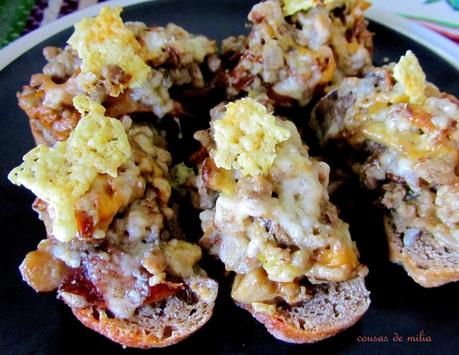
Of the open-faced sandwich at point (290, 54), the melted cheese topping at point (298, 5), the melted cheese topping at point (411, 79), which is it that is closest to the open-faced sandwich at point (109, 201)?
the open-faced sandwich at point (290, 54)

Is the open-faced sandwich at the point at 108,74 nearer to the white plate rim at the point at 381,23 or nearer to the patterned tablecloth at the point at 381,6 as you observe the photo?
the white plate rim at the point at 381,23

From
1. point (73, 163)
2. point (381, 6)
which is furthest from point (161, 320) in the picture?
point (381, 6)

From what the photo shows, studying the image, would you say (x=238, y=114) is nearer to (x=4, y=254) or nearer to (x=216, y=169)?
(x=216, y=169)

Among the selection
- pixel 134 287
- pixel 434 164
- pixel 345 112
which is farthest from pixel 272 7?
pixel 134 287

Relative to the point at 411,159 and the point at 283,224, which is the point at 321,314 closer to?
the point at 283,224

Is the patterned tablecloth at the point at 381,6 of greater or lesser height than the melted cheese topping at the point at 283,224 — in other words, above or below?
below
